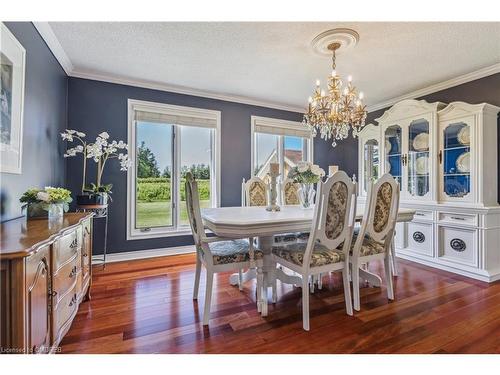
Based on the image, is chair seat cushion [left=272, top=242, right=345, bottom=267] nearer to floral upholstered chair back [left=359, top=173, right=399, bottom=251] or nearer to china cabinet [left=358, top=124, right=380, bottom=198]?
floral upholstered chair back [left=359, top=173, right=399, bottom=251]

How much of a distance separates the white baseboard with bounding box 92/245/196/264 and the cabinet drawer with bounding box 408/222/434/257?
3067 millimetres

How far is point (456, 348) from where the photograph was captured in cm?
154

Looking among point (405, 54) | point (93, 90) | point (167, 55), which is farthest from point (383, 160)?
point (93, 90)

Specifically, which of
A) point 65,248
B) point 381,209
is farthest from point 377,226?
point 65,248

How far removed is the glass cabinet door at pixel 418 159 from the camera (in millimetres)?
3314

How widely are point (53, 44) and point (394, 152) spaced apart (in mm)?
4305

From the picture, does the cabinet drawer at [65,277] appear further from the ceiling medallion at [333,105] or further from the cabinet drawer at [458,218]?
the cabinet drawer at [458,218]

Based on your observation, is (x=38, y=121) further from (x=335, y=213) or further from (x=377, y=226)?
(x=377, y=226)

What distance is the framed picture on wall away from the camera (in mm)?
1556

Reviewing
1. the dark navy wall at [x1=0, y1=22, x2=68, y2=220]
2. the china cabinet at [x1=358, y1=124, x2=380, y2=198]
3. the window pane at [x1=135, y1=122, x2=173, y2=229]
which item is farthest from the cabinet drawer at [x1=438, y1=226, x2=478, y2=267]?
the dark navy wall at [x1=0, y1=22, x2=68, y2=220]

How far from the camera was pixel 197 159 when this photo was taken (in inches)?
152

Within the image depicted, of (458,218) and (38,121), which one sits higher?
(38,121)

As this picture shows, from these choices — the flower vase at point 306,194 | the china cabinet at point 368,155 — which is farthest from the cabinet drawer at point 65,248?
the china cabinet at point 368,155
